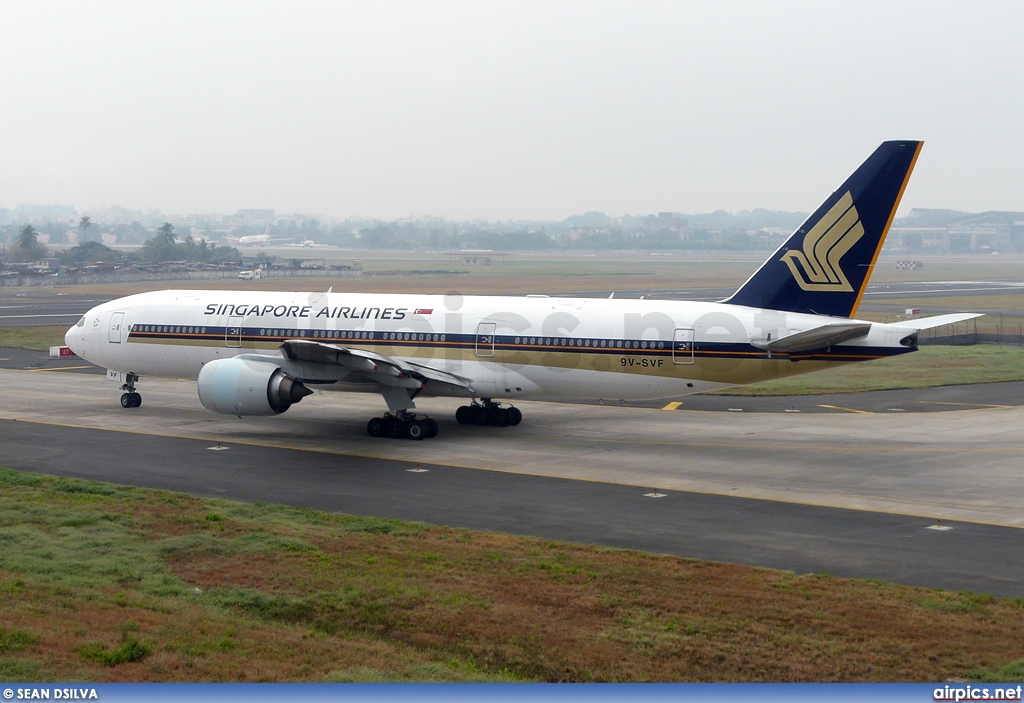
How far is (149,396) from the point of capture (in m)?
42.0

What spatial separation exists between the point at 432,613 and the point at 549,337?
17.5 metres

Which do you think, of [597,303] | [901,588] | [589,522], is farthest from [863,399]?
[901,588]

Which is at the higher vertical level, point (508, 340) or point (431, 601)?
point (508, 340)

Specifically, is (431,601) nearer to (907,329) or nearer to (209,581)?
(209,581)

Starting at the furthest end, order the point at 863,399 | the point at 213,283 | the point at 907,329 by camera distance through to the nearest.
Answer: the point at 213,283
the point at 863,399
the point at 907,329

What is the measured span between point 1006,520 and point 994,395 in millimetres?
A: 21635

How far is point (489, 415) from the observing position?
34.9 m

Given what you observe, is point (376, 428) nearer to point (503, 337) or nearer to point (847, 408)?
point (503, 337)

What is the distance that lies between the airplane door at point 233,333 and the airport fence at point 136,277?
8460cm

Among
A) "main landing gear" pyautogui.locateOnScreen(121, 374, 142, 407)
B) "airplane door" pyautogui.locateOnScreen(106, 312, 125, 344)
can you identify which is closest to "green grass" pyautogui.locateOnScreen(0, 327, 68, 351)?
"main landing gear" pyautogui.locateOnScreen(121, 374, 142, 407)

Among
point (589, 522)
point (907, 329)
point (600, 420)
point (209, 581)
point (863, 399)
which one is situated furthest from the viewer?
point (863, 399)

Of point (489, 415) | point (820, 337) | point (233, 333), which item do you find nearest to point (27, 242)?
point (233, 333)

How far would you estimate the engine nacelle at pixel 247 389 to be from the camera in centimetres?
3052

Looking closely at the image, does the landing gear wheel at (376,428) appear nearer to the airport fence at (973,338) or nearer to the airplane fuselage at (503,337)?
the airplane fuselage at (503,337)
